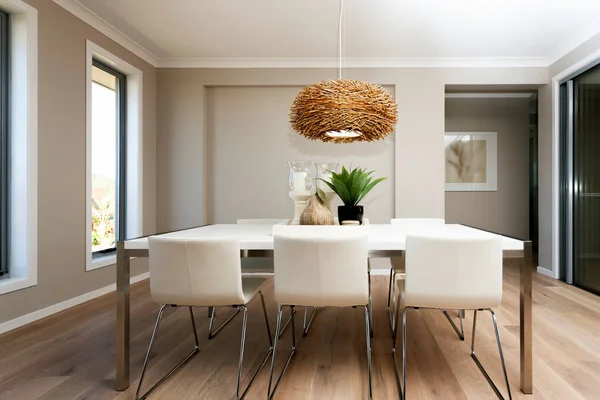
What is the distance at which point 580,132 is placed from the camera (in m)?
4.02

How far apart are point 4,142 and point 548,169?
17.1ft

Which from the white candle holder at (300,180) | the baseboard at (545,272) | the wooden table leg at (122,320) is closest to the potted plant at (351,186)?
the white candle holder at (300,180)

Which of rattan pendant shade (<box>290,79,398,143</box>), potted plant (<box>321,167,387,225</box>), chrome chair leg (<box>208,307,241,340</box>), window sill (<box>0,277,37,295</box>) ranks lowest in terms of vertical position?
chrome chair leg (<box>208,307,241,340</box>)

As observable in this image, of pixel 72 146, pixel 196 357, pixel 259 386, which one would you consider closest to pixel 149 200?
pixel 72 146

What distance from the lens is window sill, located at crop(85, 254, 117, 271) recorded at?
353 centimetres

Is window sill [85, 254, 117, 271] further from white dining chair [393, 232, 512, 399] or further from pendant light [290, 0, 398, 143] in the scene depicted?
white dining chair [393, 232, 512, 399]

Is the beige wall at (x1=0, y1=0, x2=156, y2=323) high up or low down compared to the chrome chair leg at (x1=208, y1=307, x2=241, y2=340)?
up

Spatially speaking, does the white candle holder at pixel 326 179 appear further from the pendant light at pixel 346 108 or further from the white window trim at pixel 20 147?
the white window trim at pixel 20 147

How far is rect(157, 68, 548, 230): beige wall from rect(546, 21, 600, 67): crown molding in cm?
21

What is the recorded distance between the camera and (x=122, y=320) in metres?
1.86

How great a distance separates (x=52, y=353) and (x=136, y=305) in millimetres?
1048

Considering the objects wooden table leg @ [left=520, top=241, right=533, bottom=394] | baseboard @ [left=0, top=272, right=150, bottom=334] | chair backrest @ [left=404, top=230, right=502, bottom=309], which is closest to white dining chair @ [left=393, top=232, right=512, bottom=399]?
chair backrest @ [left=404, top=230, right=502, bottom=309]

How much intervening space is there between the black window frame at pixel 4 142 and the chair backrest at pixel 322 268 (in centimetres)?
224

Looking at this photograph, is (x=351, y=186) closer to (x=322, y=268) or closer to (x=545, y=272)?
(x=322, y=268)
